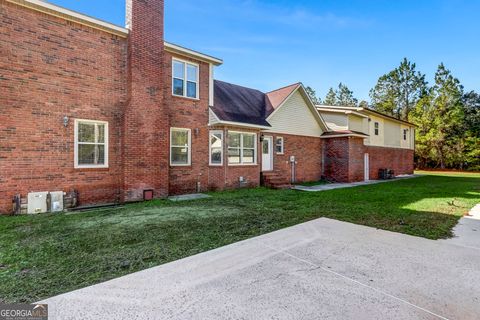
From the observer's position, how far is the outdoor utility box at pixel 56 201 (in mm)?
7244

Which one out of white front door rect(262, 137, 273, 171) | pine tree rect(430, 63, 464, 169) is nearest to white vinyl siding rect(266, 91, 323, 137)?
white front door rect(262, 137, 273, 171)

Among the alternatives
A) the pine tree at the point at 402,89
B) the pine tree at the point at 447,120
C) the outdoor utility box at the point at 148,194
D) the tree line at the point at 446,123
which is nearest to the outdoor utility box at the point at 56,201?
the outdoor utility box at the point at 148,194

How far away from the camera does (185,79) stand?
1051 cm

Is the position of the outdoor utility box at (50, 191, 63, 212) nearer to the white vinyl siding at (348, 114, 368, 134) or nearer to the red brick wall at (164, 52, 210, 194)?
the red brick wall at (164, 52, 210, 194)

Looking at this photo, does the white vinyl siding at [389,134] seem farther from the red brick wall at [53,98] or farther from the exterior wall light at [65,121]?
the exterior wall light at [65,121]

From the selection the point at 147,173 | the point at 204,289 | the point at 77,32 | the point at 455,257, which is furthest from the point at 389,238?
the point at 77,32

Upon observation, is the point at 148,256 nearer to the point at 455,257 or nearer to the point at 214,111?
the point at 455,257

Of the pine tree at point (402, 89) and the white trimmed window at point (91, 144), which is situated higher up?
the pine tree at point (402, 89)

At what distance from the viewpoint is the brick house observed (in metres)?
6.89

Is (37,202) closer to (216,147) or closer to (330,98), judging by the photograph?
(216,147)

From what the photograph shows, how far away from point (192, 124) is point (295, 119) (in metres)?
7.13

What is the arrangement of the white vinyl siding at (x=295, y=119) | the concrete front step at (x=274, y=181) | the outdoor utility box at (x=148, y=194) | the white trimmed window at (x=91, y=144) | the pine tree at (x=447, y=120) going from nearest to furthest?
the white trimmed window at (x=91, y=144) → the outdoor utility box at (x=148, y=194) → the concrete front step at (x=274, y=181) → the white vinyl siding at (x=295, y=119) → the pine tree at (x=447, y=120)

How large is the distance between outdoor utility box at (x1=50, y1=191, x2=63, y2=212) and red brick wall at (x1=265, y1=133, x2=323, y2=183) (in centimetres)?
975

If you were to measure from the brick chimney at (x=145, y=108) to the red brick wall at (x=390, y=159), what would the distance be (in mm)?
15629
